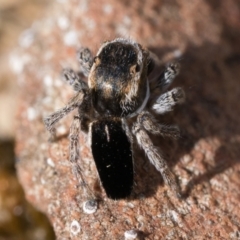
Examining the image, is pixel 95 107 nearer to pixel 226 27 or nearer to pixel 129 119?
pixel 129 119

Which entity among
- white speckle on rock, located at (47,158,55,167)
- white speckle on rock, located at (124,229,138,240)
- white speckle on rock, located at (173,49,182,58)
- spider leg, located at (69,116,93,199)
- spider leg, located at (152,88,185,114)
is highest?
spider leg, located at (69,116,93,199)

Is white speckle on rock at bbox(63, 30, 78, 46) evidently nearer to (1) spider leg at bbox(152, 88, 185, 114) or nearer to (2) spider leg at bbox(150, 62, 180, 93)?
(2) spider leg at bbox(150, 62, 180, 93)

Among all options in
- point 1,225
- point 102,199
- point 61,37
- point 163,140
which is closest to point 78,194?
point 102,199

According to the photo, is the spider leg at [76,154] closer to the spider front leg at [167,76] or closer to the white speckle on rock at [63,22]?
the spider front leg at [167,76]

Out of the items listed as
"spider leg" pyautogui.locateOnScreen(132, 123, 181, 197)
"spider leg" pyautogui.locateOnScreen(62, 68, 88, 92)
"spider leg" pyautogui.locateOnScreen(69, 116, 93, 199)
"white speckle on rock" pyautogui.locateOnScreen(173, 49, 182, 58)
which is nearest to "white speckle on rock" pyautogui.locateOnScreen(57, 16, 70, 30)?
→ "spider leg" pyautogui.locateOnScreen(62, 68, 88, 92)

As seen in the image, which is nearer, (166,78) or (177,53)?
(166,78)

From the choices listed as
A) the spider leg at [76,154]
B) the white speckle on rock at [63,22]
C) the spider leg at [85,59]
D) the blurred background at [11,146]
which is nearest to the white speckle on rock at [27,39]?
the white speckle on rock at [63,22]

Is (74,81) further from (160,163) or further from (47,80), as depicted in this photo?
(160,163)

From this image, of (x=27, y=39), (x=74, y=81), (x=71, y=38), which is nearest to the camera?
(x=74, y=81)

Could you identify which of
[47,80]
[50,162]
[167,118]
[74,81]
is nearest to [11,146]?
[47,80]
